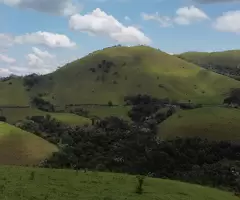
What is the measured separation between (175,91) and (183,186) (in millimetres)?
157111

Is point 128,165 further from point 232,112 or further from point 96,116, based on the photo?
point 96,116

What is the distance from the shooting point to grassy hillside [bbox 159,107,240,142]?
108175 millimetres

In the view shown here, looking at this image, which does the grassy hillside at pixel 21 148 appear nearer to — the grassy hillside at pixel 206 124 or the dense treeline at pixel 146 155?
the dense treeline at pixel 146 155

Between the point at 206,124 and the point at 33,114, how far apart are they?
7280 cm

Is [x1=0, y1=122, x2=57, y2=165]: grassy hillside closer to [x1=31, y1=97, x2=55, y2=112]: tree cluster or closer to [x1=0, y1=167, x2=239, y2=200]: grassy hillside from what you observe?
[x1=0, y1=167, x2=239, y2=200]: grassy hillside

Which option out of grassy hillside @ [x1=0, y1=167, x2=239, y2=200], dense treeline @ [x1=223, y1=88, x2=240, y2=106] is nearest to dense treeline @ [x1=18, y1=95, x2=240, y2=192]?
grassy hillside @ [x1=0, y1=167, x2=239, y2=200]

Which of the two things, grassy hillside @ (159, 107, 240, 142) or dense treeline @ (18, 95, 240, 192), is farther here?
grassy hillside @ (159, 107, 240, 142)

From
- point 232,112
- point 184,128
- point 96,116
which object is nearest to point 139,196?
point 184,128

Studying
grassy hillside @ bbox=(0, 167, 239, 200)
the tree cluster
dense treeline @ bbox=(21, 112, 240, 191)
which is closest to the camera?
grassy hillside @ bbox=(0, 167, 239, 200)

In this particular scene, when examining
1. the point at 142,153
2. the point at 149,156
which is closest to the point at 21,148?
the point at 142,153

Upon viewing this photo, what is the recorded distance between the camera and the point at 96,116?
16462 cm

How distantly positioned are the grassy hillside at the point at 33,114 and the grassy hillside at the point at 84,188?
101787mm

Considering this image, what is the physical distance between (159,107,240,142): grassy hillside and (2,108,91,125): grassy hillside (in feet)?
102

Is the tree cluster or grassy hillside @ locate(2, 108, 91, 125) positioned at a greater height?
the tree cluster
